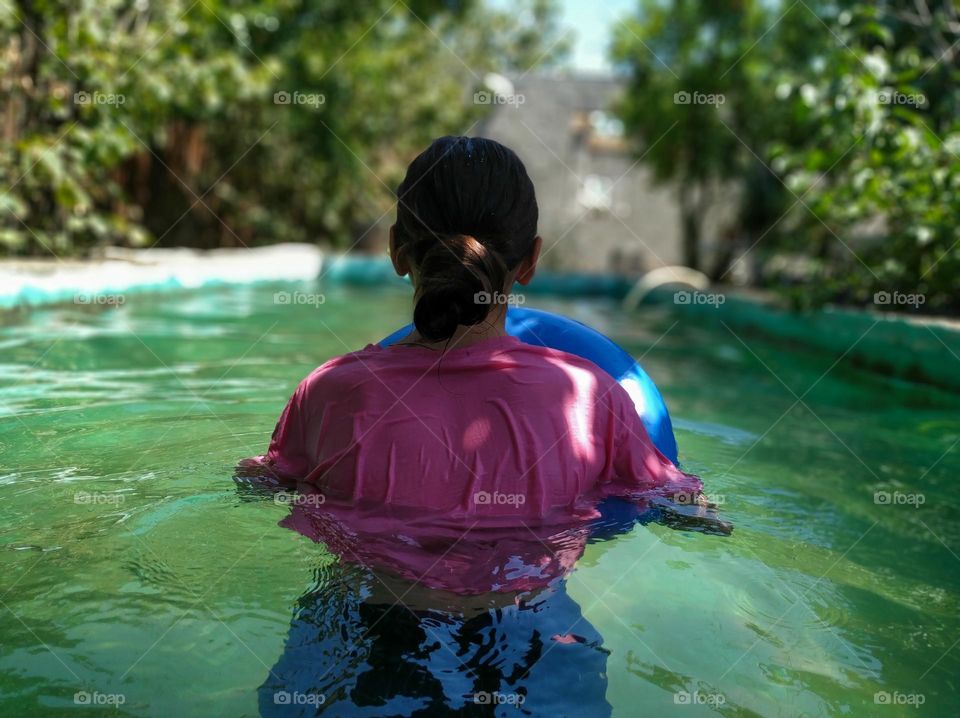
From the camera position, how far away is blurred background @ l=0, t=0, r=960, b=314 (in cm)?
659

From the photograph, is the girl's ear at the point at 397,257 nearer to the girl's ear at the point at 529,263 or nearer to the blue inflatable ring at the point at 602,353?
the girl's ear at the point at 529,263

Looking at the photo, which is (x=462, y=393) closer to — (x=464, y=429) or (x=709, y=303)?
(x=464, y=429)

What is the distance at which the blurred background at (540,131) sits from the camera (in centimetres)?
659

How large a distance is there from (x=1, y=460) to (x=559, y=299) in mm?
10767

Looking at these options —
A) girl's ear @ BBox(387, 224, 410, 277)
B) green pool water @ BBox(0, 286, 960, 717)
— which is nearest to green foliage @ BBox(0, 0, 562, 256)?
green pool water @ BBox(0, 286, 960, 717)

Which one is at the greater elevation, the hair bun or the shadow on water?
the hair bun

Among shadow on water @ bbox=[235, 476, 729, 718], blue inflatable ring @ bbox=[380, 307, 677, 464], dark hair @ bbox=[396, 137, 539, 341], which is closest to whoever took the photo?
shadow on water @ bbox=[235, 476, 729, 718]

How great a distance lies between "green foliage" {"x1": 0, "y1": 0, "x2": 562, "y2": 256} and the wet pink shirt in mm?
6278

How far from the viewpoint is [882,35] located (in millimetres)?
5613

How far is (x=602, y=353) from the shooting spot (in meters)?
2.85

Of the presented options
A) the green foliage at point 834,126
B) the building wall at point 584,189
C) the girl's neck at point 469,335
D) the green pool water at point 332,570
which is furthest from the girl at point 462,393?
the building wall at point 584,189

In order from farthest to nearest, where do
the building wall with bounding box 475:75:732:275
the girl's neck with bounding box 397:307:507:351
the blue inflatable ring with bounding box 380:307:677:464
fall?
the building wall with bounding box 475:75:732:275 → the blue inflatable ring with bounding box 380:307:677:464 → the girl's neck with bounding box 397:307:507:351

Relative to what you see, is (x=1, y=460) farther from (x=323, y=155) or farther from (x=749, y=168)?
(x=749, y=168)

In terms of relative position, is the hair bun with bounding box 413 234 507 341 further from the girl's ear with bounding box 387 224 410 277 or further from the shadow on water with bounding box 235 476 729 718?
the shadow on water with bounding box 235 476 729 718
